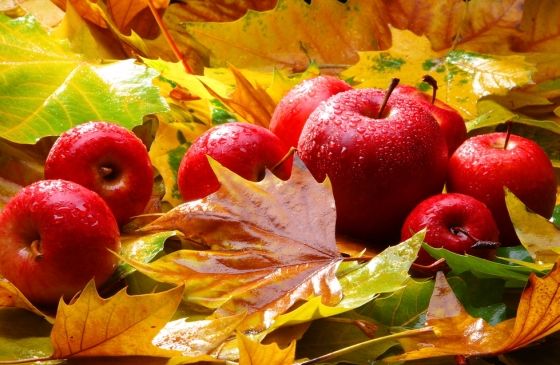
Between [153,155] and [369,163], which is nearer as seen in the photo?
[369,163]

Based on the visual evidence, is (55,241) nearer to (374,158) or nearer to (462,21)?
(374,158)

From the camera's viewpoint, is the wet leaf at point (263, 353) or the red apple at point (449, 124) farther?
the red apple at point (449, 124)

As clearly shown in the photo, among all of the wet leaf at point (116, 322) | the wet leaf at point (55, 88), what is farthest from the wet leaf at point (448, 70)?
the wet leaf at point (116, 322)

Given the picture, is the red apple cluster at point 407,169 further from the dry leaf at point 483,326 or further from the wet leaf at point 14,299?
the wet leaf at point 14,299

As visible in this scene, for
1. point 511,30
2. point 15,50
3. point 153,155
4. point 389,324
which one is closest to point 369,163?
point 389,324

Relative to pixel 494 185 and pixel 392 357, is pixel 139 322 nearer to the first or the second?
pixel 392 357

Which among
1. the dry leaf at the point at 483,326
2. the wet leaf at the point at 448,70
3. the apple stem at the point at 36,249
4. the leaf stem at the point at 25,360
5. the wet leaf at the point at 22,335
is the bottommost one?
the wet leaf at the point at 22,335

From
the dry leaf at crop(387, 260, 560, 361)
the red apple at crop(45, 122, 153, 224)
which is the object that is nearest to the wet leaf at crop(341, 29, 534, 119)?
the red apple at crop(45, 122, 153, 224)

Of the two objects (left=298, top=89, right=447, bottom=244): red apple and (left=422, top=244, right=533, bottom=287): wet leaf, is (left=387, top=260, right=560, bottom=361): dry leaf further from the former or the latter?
(left=298, top=89, right=447, bottom=244): red apple
